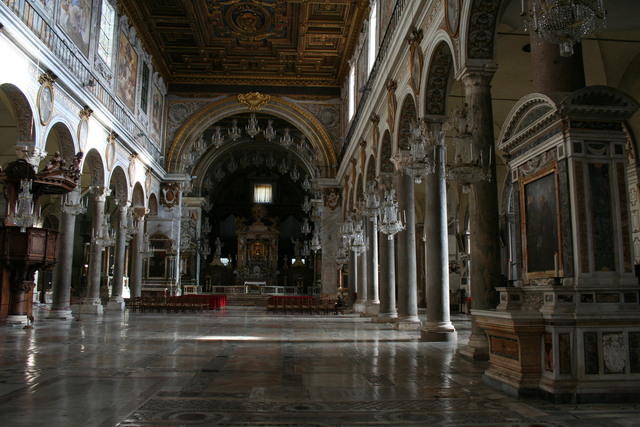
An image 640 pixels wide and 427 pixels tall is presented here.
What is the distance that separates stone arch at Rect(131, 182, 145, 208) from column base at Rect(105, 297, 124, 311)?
4811mm

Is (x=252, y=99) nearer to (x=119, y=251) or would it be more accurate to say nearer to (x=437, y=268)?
(x=119, y=251)

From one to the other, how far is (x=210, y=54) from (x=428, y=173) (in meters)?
18.7

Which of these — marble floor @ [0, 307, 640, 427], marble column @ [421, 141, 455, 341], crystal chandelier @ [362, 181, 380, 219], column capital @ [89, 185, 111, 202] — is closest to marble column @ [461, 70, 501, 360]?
marble floor @ [0, 307, 640, 427]

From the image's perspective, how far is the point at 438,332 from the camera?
1112 centimetres

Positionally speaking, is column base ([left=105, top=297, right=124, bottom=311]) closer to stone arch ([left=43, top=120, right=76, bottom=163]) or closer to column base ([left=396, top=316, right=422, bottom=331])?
stone arch ([left=43, top=120, right=76, bottom=163])

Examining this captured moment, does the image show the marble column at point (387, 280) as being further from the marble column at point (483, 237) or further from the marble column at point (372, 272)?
the marble column at point (483, 237)

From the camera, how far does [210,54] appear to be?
2714 centimetres

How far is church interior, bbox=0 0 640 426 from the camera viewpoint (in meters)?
5.28

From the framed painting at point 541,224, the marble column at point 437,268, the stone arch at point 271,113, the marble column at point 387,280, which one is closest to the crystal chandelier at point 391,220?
the marble column at point 437,268

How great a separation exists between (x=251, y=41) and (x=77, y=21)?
31.5 feet

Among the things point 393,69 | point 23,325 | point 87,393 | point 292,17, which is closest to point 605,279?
point 87,393

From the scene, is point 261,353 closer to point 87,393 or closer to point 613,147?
point 87,393

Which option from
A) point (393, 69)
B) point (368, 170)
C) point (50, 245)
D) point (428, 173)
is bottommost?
point (50, 245)

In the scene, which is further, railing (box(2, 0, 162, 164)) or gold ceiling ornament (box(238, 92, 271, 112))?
gold ceiling ornament (box(238, 92, 271, 112))
